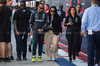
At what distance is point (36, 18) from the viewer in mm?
9477

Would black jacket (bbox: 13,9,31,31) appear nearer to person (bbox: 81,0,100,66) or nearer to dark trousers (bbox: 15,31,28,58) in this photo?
dark trousers (bbox: 15,31,28,58)

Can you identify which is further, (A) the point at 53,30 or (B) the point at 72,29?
(A) the point at 53,30

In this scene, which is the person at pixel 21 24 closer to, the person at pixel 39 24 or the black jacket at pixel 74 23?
the person at pixel 39 24

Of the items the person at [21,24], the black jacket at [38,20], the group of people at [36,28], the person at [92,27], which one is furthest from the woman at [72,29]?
the person at [92,27]

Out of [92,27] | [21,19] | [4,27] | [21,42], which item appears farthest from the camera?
[21,42]

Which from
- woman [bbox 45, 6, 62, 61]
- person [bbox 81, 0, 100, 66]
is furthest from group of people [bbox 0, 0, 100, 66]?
person [bbox 81, 0, 100, 66]

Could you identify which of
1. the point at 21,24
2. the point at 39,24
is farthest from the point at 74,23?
the point at 21,24

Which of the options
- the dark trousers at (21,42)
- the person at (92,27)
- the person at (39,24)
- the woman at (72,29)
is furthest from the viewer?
the dark trousers at (21,42)

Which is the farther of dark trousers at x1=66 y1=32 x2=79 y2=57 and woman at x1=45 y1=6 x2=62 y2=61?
woman at x1=45 y1=6 x2=62 y2=61

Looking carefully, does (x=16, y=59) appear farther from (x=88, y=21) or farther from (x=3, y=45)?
(x=88, y=21)

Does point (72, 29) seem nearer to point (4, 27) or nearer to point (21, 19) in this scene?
point (21, 19)

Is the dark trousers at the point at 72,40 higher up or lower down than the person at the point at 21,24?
lower down

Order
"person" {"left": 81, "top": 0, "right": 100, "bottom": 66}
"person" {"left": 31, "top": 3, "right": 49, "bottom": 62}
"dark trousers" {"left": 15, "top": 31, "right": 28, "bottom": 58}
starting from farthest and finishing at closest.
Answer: "dark trousers" {"left": 15, "top": 31, "right": 28, "bottom": 58}
"person" {"left": 31, "top": 3, "right": 49, "bottom": 62}
"person" {"left": 81, "top": 0, "right": 100, "bottom": 66}

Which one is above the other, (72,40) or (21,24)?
(21,24)
